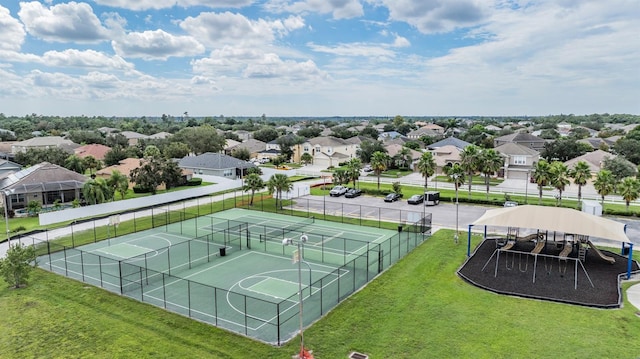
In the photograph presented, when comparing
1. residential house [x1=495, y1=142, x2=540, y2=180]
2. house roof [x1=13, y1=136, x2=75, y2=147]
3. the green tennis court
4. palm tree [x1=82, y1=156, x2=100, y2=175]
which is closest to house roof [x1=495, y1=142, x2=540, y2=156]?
residential house [x1=495, y1=142, x2=540, y2=180]

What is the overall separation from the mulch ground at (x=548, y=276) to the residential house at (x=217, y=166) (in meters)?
50.5

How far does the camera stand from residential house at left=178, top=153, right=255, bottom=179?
73.2 m

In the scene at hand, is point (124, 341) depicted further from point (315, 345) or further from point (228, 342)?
point (315, 345)

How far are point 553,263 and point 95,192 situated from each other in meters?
43.6

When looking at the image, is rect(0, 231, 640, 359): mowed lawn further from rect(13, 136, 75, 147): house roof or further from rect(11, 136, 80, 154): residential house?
rect(13, 136, 75, 147): house roof

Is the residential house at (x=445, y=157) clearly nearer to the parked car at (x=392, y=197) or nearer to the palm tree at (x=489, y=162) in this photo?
the palm tree at (x=489, y=162)

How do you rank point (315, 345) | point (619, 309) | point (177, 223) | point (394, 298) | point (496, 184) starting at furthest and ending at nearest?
point (496, 184)
point (177, 223)
point (394, 298)
point (619, 309)
point (315, 345)

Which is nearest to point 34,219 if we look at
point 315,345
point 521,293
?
point 315,345

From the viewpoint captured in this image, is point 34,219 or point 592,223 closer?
point 592,223

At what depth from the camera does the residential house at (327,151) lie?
321ft

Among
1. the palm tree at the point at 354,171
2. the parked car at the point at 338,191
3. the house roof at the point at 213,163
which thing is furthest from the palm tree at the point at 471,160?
the house roof at the point at 213,163

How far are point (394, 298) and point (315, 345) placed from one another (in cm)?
643

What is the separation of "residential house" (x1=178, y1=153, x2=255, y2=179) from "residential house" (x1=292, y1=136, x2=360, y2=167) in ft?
87.4

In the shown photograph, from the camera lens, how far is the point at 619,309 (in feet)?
70.8
